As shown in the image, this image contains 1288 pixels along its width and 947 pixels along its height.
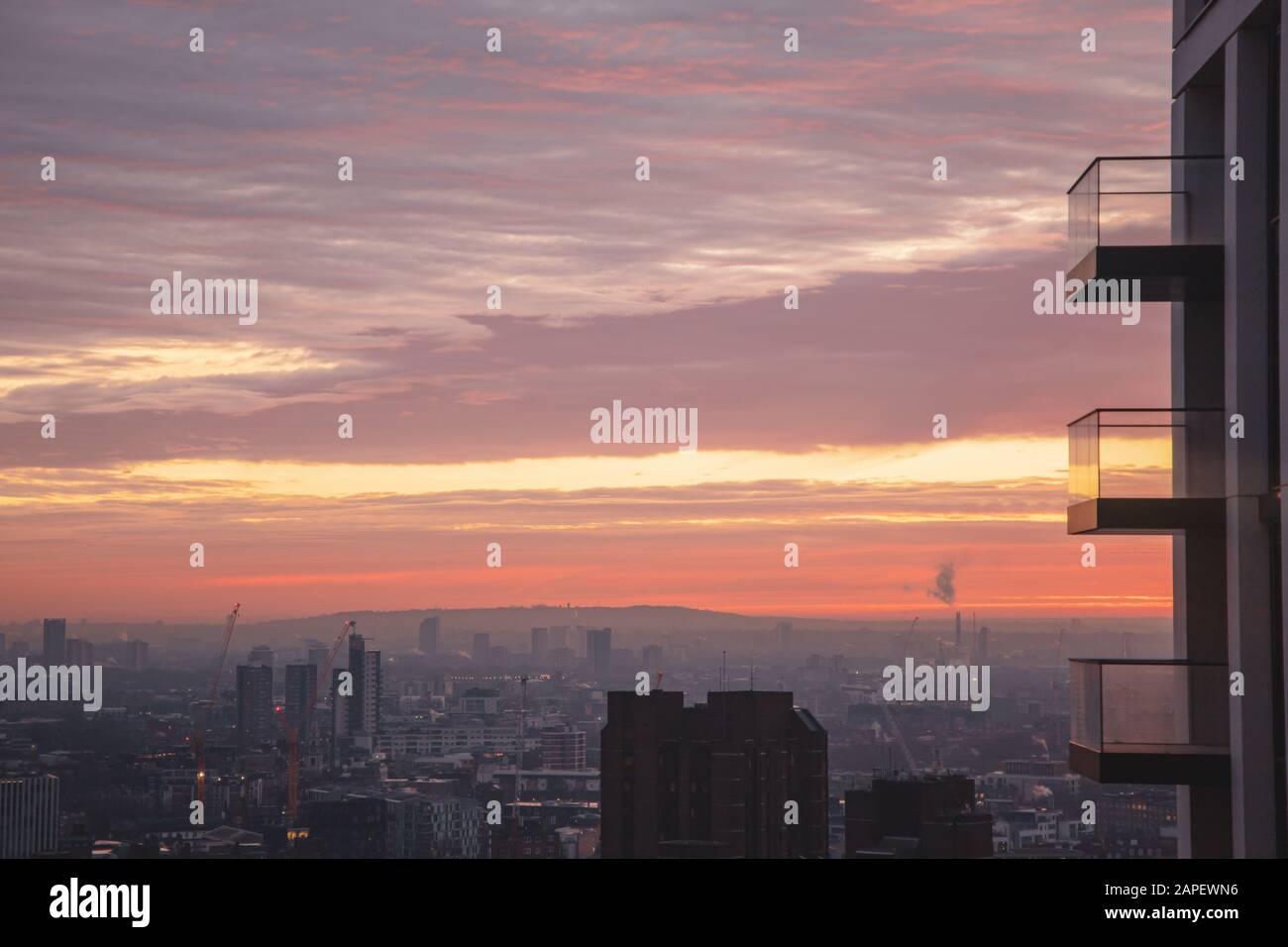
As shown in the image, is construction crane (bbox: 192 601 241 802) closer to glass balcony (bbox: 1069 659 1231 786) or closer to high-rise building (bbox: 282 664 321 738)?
high-rise building (bbox: 282 664 321 738)

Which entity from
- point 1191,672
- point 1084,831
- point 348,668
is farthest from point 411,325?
point 1191,672

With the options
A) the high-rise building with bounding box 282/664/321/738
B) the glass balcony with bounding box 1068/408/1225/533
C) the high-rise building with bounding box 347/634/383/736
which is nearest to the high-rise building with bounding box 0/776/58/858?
the high-rise building with bounding box 347/634/383/736

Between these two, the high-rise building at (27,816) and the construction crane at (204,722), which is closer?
the high-rise building at (27,816)

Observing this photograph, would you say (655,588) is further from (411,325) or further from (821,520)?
(411,325)

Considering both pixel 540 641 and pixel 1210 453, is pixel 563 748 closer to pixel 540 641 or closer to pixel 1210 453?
pixel 540 641

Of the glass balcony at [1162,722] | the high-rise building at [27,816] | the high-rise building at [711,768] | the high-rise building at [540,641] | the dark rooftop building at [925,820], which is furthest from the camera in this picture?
the high-rise building at [540,641]

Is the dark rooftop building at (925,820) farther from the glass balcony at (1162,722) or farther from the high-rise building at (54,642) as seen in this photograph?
the high-rise building at (54,642)

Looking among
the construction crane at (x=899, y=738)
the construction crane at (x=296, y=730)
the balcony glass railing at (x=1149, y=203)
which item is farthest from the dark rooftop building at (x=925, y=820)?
the balcony glass railing at (x=1149, y=203)

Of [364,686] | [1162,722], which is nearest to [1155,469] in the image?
[1162,722]
